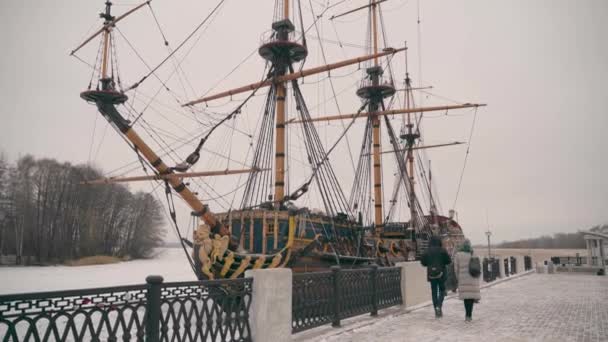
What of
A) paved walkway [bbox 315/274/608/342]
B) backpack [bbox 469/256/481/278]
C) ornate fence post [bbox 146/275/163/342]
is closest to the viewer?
ornate fence post [bbox 146/275/163/342]

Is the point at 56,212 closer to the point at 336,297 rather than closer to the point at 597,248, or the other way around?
the point at 336,297

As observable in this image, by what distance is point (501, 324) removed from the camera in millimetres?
8797

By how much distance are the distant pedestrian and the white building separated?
21.5 metres

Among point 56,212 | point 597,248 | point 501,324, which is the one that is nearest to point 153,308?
point 501,324

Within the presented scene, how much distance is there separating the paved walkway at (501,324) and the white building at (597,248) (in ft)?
57.0

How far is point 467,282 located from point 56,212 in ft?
172

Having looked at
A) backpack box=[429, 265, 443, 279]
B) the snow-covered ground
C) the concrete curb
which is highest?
backpack box=[429, 265, 443, 279]

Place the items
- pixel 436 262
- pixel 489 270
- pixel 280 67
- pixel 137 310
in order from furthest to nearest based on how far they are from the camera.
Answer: pixel 489 270 < pixel 280 67 < pixel 436 262 < pixel 137 310

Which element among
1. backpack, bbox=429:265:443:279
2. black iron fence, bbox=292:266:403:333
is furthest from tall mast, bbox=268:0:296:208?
backpack, bbox=429:265:443:279

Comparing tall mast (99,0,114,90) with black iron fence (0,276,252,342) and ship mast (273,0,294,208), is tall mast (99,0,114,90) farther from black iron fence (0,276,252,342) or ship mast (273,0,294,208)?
black iron fence (0,276,252,342)

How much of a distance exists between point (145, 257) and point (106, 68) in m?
61.2

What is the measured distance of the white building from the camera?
1067 inches

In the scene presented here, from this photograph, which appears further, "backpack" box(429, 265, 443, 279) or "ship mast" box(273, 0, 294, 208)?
"ship mast" box(273, 0, 294, 208)

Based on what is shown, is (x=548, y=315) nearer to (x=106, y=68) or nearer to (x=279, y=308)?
(x=279, y=308)
